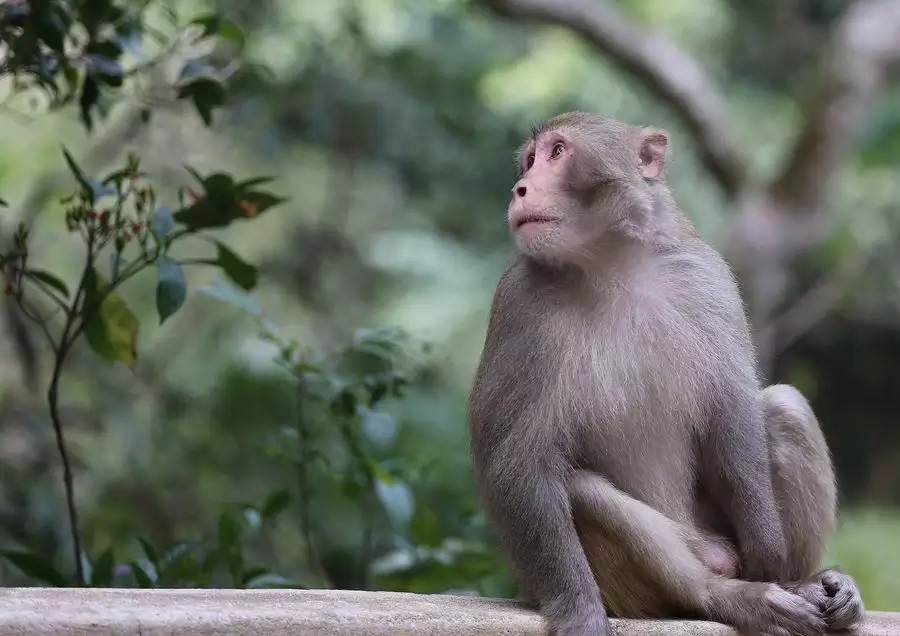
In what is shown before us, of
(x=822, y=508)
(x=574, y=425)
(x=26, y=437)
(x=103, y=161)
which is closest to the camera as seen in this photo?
(x=574, y=425)

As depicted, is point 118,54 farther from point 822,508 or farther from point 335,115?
point 335,115

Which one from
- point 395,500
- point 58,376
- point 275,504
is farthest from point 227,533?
point 58,376

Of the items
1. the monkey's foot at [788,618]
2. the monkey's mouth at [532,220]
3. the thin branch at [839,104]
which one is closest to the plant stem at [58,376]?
the monkey's mouth at [532,220]

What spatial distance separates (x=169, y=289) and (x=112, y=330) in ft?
1.12

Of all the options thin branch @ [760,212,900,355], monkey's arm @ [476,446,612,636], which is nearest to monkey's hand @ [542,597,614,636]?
monkey's arm @ [476,446,612,636]

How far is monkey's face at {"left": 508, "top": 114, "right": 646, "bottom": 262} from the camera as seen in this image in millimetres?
3477

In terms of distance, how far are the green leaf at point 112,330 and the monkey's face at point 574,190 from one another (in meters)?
1.33

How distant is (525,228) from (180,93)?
4.97 feet

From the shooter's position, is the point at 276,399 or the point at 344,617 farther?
the point at 276,399

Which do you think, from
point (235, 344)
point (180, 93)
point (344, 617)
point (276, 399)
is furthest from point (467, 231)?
point (344, 617)

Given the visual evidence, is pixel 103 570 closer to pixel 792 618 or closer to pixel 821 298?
pixel 792 618

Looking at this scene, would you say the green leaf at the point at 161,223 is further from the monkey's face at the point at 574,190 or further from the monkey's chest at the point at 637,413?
the monkey's chest at the point at 637,413

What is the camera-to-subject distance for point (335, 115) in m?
8.14

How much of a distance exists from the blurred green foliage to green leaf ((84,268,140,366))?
1.03 ft
